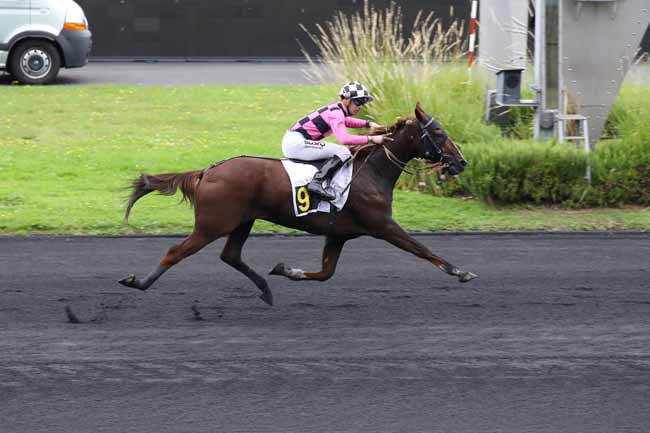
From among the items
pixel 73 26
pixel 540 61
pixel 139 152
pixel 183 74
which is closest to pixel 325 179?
pixel 540 61

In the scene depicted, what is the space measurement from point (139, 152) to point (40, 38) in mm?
5258

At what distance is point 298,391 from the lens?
648cm

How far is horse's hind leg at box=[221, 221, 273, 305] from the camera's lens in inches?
336

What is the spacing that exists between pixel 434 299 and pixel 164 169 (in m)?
6.19

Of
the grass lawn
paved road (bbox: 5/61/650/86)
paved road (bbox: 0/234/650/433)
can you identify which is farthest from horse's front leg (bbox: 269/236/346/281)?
paved road (bbox: 5/61/650/86)

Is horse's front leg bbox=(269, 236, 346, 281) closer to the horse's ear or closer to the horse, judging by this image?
the horse

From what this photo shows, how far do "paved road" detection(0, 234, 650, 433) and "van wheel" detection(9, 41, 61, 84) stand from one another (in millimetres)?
9268

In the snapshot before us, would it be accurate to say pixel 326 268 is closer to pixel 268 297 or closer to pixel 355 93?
pixel 268 297

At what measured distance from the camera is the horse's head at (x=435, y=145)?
8648mm

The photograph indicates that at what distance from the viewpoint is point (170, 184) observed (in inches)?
335

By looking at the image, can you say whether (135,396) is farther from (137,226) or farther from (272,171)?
(137,226)

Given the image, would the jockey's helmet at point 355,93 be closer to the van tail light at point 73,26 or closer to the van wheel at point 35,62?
the van tail light at point 73,26

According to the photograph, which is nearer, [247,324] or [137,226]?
[247,324]

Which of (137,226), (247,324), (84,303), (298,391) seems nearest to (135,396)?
(298,391)
